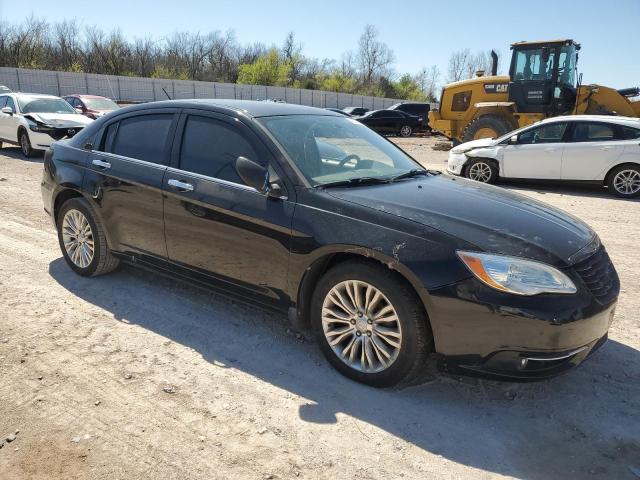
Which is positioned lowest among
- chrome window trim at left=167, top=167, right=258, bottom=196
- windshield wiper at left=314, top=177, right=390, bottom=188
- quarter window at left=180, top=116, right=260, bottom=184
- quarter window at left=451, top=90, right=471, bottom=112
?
chrome window trim at left=167, top=167, right=258, bottom=196

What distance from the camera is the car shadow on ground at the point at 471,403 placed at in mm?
2662

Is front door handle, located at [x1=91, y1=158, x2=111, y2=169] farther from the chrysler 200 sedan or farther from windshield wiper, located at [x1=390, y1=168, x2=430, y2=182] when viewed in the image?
windshield wiper, located at [x1=390, y1=168, x2=430, y2=182]

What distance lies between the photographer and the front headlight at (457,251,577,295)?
277 cm

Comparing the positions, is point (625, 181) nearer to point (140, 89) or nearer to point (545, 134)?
point (545, 134)

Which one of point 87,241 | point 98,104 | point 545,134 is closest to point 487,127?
point 545,134

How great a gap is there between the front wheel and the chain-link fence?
19233 millimetres

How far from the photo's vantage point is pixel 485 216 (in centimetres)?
323

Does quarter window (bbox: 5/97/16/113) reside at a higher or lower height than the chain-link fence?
lower

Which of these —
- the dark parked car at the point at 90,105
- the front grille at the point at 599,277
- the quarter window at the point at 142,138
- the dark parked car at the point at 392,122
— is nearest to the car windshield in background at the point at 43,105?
the dark parked car at the point at 90,105

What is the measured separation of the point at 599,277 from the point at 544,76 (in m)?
13.1

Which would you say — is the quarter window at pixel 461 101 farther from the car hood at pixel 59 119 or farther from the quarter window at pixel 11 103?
the quarter window at pixel 11 103

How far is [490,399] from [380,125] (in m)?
26.3

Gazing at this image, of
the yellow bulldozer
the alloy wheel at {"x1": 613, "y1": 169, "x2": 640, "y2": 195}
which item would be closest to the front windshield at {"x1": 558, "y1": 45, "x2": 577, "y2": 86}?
the yellow bulldozer

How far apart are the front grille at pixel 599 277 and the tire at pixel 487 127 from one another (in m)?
12.4
